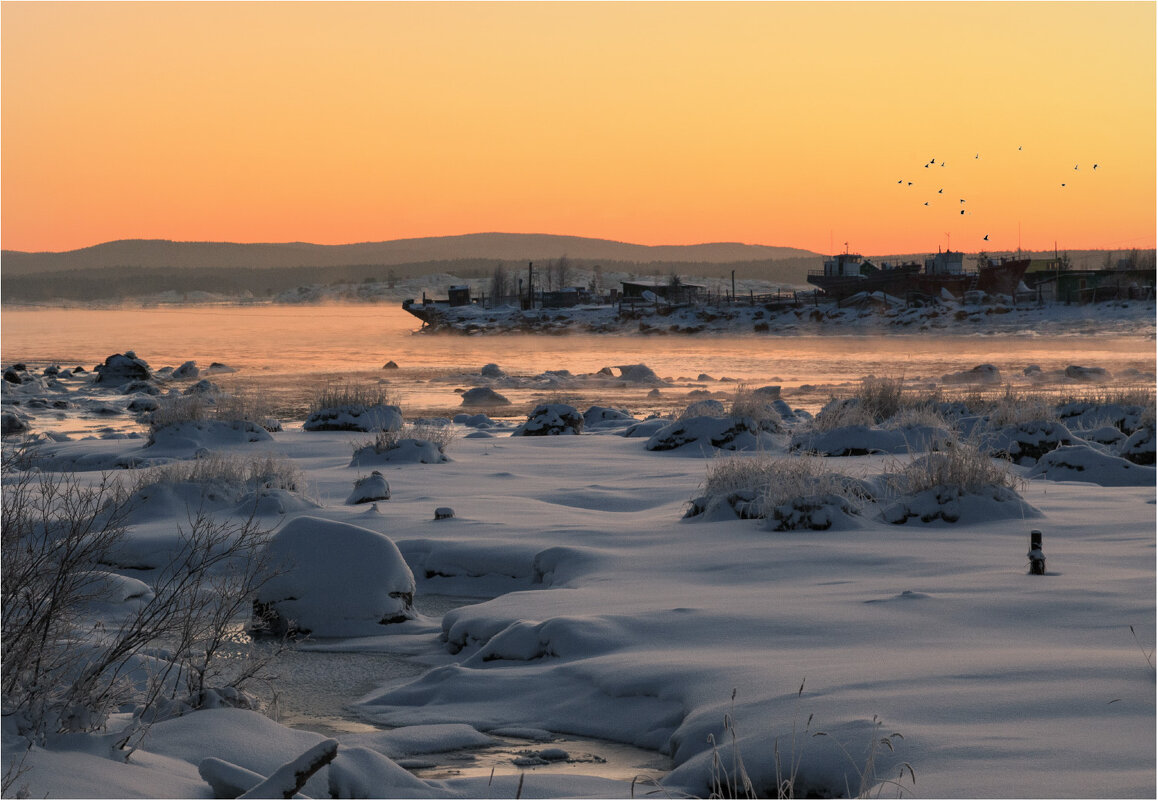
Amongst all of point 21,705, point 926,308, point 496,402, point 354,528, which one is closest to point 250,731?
point 21,705

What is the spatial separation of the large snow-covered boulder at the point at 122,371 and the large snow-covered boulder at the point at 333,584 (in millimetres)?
27233

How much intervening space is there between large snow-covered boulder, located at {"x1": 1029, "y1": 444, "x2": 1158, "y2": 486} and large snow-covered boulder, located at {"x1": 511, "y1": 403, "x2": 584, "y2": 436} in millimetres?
8569

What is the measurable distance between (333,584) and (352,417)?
12.5 m

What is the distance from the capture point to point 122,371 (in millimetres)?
33688

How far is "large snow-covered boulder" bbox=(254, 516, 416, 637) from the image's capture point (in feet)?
26.3

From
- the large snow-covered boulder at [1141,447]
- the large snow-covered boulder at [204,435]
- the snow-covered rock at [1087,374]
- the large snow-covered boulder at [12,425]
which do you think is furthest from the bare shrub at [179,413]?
the snow-covered rock at [1087,374]

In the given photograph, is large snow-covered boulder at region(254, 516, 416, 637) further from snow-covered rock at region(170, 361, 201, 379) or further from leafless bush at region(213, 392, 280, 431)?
snow-covered rock at region(170, 361, 201, 379)

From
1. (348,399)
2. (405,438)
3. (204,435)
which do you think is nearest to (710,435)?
(405,438)

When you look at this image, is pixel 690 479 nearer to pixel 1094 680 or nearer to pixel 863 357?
pixel 1094 680

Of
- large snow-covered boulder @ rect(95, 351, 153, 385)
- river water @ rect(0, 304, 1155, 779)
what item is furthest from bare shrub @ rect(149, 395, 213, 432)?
large snow-covered boulder @ rect(95, 351, 153, 385)

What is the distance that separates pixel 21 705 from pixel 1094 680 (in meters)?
4.29

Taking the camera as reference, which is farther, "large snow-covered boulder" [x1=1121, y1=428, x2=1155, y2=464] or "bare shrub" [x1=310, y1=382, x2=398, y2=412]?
"bare shrub" [x1=310, y1=382, x2=398, y2=412]

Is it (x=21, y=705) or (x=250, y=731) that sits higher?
(x=21, y=705)

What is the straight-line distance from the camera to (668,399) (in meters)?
29.4
